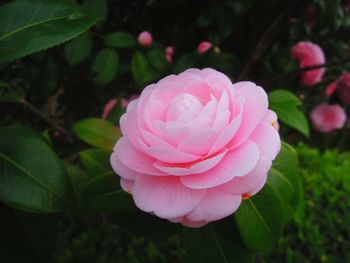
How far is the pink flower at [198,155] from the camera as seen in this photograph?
18.8 inches

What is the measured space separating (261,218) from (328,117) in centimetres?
100

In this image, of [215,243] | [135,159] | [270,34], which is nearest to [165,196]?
[135,159]

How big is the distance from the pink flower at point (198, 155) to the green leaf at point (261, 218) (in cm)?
10

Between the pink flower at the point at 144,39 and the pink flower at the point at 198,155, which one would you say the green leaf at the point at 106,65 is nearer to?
the pink flower at the point at 144,39

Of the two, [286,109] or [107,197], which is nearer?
[107,197]

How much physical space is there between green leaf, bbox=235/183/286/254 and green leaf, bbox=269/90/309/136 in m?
0.27

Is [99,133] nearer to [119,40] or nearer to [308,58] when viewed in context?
[119,40]

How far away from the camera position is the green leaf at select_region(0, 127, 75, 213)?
1.81 ft

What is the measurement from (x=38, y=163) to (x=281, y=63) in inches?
40.3

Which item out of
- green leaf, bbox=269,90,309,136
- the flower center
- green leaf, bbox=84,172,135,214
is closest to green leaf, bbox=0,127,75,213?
green leaf, bbox=84,172,135,214

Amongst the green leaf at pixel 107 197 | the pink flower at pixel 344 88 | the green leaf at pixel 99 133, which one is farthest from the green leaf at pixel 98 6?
the pink flower at pixel 344 88

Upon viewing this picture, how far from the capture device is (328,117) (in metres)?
1.48

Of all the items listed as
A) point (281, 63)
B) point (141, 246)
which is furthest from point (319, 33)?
point (141, 246)

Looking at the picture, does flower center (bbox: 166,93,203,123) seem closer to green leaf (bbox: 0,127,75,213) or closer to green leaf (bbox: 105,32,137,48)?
green leaf (bbox: 0,127,75,213)
